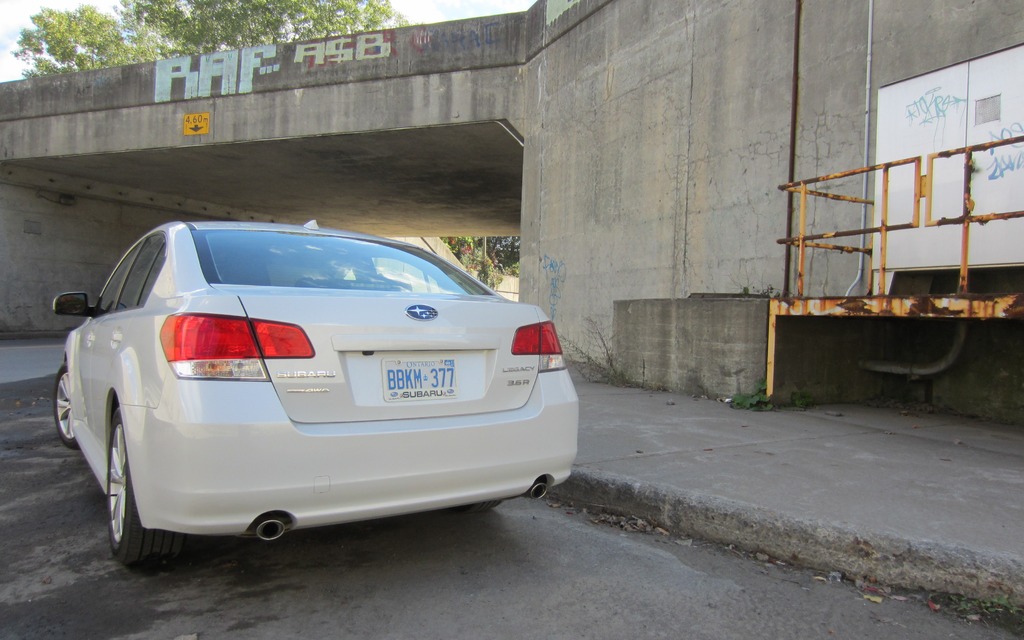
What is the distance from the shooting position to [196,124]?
1458 centimetres

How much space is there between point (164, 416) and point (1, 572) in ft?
4.24

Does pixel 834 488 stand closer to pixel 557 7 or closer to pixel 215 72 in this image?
pixel 557 7

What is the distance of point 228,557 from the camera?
3018 mm

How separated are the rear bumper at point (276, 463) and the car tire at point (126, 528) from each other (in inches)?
11.1

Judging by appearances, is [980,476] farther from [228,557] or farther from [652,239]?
[652,239]

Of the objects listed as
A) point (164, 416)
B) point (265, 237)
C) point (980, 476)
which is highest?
point (265, 237)

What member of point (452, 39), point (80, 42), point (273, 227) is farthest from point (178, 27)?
point (273, 227)

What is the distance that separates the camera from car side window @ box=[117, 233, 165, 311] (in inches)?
123

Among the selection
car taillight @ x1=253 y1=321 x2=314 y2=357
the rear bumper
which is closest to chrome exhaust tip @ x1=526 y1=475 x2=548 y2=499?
the rear bumper

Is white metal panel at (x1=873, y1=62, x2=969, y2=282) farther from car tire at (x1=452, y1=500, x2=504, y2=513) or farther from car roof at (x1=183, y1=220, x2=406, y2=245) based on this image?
car roof at (x1=183, y1=220, x2=406, y2=245)

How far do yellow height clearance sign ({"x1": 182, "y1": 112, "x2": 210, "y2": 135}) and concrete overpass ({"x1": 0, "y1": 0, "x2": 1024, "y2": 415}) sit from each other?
0.17 feet

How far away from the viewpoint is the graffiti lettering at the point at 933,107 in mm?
5613

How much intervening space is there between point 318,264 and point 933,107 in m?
5.60

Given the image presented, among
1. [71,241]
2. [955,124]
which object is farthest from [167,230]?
[71,241]
